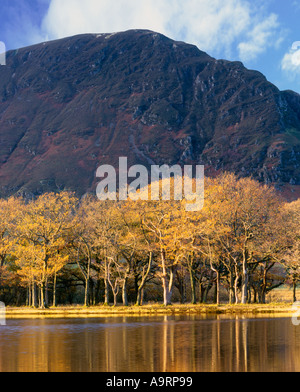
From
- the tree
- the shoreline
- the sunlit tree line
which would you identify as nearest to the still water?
the shoreline

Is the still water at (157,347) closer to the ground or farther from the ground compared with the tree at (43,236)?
closer to the ground

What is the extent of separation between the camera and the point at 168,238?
2844 inches

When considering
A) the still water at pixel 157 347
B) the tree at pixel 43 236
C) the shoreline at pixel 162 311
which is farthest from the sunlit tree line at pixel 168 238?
the still water at pixel 157 347

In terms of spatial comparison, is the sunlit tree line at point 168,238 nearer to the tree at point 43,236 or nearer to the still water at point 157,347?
the tree at point 43,236

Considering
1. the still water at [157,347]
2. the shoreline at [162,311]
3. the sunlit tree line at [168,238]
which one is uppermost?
the sunlit tree line at [168,238]

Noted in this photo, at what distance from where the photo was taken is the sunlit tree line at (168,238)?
72.8 m

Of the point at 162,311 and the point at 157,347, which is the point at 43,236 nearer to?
the point at 162,311

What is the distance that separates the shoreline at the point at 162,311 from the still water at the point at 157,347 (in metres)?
11.3

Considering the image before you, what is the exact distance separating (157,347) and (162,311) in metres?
33.8

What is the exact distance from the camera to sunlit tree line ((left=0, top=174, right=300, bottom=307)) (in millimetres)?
72812

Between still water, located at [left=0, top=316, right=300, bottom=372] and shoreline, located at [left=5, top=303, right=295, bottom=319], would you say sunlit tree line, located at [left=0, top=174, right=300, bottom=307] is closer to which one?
shoreline, located at [left=5, top=303, right=295, bottom=319]

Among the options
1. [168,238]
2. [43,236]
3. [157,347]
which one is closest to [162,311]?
[168,238]

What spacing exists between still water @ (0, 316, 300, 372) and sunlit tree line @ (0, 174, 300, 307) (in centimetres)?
2282
